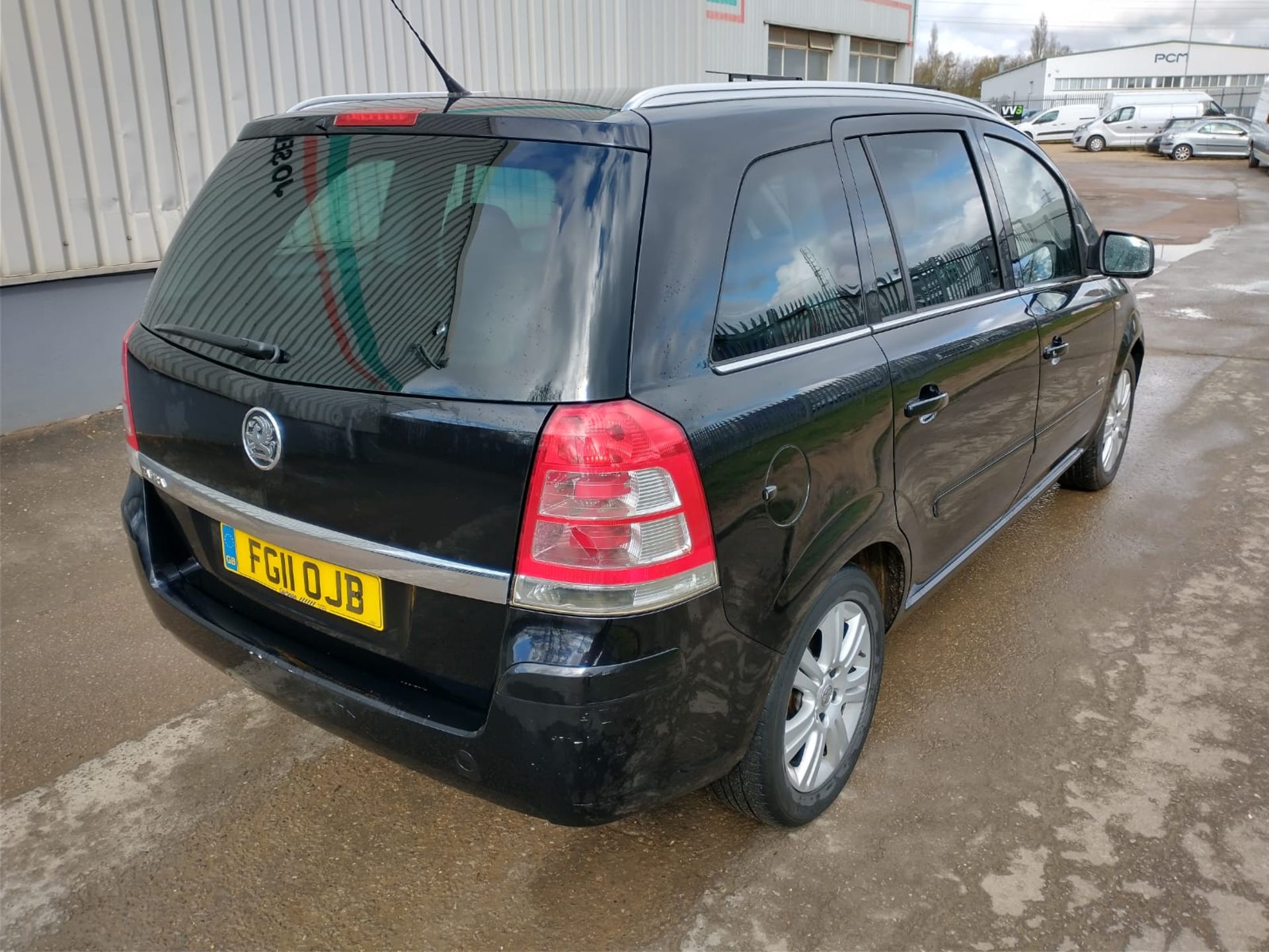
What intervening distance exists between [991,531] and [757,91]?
1.83 m

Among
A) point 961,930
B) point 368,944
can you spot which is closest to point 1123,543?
point 961,930

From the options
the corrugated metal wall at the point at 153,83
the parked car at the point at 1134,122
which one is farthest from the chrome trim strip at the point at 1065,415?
the parked car at the point at 1134,122

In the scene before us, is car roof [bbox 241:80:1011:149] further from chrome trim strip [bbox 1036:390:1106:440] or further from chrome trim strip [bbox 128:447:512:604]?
chrome trim strip [bbox 1036:390:1106:440]

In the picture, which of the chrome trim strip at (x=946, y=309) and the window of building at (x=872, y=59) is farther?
the window of building at (x=872, y=59)

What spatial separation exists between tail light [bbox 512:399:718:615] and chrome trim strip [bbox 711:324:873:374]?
249mm

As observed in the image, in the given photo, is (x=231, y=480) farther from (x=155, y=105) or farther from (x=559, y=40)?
(x=559, y=40)

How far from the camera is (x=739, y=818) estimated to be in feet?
8.81

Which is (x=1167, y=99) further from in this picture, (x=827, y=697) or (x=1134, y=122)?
(x=827, y=697)

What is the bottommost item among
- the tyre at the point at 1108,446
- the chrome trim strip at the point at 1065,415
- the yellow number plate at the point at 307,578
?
the tyre at the point at 1108,446

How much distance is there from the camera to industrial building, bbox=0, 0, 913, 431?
5.48 metres

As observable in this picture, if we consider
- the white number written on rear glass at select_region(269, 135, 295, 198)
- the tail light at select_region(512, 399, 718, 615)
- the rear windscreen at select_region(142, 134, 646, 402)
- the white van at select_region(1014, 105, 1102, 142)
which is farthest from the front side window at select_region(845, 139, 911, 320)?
the white van at select_region(1014, 105, 1102, 142)

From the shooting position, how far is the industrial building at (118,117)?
5.48 m

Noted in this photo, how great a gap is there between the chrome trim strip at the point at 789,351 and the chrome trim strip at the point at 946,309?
108 mm

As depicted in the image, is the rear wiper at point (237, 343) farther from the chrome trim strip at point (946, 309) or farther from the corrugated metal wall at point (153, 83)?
the corrugated metal wall at point (153, 83)
